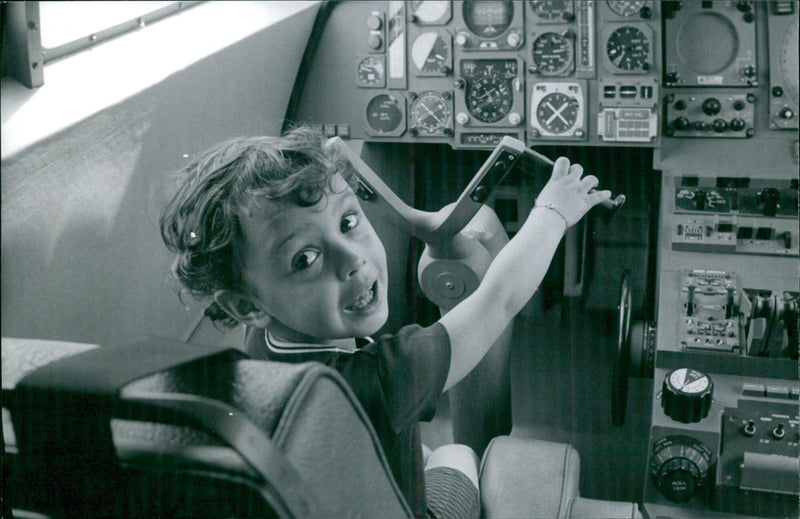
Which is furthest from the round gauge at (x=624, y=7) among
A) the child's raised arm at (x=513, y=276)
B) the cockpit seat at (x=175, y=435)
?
the cockpit seat at (x=175, y=435)

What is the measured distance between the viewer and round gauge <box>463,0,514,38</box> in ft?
7.19

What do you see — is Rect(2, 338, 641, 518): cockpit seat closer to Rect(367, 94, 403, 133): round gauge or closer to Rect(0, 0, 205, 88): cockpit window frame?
Rect(0, 0, 205, 88): cockpit window frame

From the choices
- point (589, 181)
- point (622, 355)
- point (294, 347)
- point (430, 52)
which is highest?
point (430, 52)

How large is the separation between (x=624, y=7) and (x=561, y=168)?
3.45 feet

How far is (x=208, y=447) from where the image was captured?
0.57 meters

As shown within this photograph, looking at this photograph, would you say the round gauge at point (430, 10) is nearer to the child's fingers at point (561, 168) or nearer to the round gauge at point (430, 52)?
the round gauge at point (430, 52)

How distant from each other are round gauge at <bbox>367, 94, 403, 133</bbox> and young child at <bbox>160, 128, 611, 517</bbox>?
0.60m

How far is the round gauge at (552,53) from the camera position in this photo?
215cm

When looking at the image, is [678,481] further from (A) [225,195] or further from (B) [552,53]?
(A) [225,195]

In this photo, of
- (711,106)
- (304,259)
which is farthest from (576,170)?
(711,106)

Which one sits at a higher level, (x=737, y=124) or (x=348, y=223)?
(x=737, y=124)

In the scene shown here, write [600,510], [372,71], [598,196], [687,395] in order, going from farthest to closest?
[372,71] < [687,395] < [600,510] < [598,196]

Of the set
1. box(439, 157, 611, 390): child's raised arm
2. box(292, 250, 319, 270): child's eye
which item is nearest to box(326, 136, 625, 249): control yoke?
box(439, 157, 611, 390): child's raised arm

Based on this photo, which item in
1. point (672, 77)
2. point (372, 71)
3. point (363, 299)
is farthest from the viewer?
point (672, 77)
